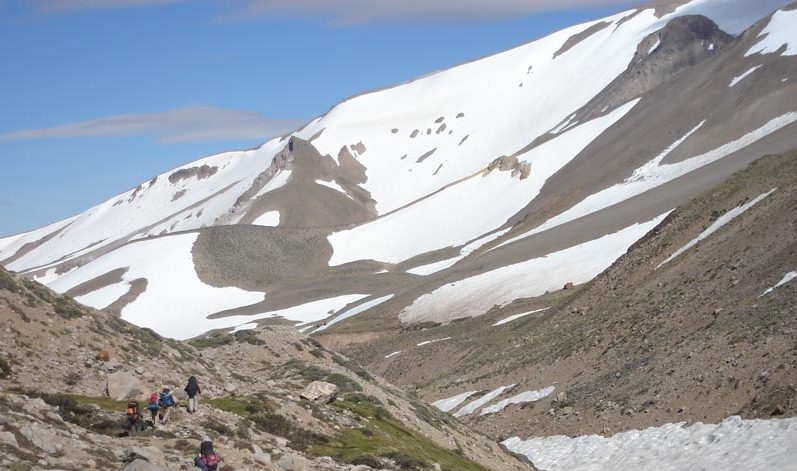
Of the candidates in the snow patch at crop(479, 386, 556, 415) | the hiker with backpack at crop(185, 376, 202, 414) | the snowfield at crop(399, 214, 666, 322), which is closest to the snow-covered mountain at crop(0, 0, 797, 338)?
the snowfield at crop(399, 214, 666, 322)

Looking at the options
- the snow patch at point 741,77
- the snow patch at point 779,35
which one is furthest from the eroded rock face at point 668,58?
the snow patch at point 741,77

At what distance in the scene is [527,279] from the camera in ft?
261

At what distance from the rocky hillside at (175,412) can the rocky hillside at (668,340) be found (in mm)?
6169

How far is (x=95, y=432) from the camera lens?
659 inches

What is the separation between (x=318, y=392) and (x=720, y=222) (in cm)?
2967

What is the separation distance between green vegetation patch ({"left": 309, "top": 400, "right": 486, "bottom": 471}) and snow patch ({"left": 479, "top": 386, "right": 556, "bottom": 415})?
49.1 ft

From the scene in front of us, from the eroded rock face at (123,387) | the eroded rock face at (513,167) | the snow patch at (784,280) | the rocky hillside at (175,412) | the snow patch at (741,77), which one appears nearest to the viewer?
the rocky hillside at (175,412)

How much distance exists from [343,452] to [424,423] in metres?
8.80

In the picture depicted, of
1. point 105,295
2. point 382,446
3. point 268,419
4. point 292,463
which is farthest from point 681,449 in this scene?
point 105,295

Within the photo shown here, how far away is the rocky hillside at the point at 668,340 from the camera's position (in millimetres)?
30656

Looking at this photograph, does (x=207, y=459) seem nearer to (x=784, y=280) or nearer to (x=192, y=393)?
(x=192, y=393)

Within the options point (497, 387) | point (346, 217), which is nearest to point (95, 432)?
point (497, 387)

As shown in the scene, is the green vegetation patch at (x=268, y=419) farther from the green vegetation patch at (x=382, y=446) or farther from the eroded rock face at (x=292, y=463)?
the eroded rock face at (x=292, y=463)

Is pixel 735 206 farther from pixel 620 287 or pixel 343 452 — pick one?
pixel 343 452
